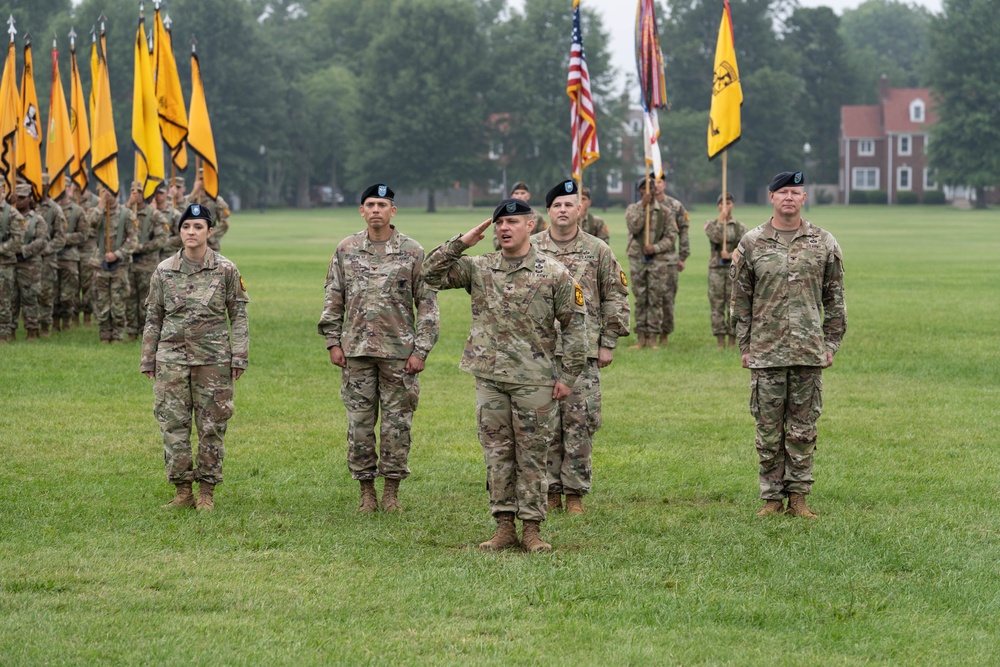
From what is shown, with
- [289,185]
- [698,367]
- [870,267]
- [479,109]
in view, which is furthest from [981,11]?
[698,367]

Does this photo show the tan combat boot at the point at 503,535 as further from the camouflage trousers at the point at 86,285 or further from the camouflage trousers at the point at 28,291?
the camouflage trousers at the point at 86,285

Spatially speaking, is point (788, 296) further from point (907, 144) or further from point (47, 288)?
point (907, 144)

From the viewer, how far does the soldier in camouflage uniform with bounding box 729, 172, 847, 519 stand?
971 cm

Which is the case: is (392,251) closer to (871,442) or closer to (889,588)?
(889,588)

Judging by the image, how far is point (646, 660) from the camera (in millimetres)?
6730

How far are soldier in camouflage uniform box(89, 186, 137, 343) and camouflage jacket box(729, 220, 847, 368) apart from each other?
12040mm

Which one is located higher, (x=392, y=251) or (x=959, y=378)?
(x=392, y=251)

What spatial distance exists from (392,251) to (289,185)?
104m

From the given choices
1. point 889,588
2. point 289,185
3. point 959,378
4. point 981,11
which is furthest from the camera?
point 289,185

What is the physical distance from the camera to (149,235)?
66.2ft

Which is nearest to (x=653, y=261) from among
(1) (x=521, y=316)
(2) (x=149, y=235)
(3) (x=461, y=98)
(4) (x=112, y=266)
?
(2) (x=149, y=235)

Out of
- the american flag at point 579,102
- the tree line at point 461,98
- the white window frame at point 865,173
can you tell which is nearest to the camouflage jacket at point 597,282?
the american flag at point 579,102

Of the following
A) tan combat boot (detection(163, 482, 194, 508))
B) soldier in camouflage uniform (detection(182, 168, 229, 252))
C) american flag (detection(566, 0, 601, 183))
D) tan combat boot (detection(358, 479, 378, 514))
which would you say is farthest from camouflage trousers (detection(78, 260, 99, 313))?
tan combat boot (detection(358, 479, 378, 514))

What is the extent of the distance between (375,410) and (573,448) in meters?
1.39
